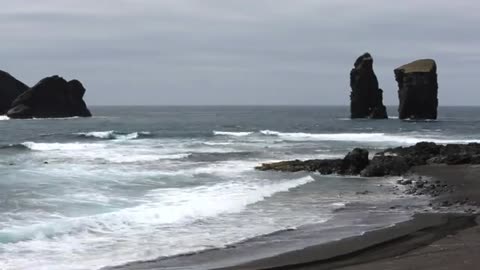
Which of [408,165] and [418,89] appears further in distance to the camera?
[418,89]

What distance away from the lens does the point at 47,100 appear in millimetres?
118688

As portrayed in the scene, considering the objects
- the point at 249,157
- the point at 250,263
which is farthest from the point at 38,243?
the point at 249,157

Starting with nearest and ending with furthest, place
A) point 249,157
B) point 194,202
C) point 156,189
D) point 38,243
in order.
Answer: point 38,243 → point 194,202 → point 156,189 → point 249,157

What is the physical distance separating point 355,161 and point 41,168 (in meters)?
14.7

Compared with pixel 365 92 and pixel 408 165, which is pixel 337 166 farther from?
pixel 365 92

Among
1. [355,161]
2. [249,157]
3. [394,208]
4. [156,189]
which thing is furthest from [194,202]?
[249,157]

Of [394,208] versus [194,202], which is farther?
[194,202]

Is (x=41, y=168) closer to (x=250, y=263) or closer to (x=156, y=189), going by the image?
(x=156, y=189)

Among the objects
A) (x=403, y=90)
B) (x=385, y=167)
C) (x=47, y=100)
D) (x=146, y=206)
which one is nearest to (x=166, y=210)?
(x=146, y=206)

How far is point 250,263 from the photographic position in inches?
423

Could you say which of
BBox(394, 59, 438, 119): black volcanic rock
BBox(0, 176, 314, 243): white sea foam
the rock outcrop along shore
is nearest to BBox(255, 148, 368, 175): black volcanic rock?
the rock outcrop along shore

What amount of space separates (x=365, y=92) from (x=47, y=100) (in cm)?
6009

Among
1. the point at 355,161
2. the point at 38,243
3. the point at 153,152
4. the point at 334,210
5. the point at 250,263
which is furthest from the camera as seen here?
the point at 153,152

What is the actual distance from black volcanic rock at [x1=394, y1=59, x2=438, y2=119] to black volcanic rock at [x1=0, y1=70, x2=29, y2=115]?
7901cm
